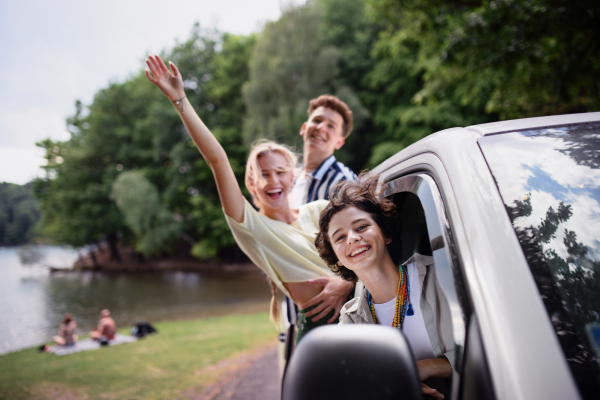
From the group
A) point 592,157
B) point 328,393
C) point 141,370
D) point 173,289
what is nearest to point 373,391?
point 328,393

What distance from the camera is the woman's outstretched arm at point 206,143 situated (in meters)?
1.84

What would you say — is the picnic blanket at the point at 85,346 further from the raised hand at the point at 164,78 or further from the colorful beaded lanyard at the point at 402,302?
the colorful beaded lanyard at the point at 402,302

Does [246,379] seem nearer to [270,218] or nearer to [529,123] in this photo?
[270,218]

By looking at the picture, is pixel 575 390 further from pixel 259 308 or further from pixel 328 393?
pixel 259 308

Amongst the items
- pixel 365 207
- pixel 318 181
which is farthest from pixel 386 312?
pixel 318 181

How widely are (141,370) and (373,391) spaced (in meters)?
7.99

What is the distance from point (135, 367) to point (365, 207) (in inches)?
312

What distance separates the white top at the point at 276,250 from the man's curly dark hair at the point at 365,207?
12.1 inches

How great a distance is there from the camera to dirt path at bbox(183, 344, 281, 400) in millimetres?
5570

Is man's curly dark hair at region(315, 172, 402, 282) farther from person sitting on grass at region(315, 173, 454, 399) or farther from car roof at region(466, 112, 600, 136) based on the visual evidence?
car roof at region(466, 112, 600, 136)

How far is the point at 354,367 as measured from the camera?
2.73ft

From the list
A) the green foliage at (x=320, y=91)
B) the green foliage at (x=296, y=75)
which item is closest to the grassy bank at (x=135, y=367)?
the green foliage at (x=320, y=91)

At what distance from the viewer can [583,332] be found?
90 cm

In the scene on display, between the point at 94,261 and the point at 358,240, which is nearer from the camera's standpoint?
the point at 358,240
